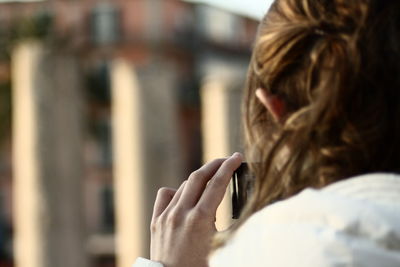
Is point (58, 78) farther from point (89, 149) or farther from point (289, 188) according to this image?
point (89, 149)

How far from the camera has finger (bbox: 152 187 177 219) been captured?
2.12 m

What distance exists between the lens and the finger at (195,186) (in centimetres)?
202

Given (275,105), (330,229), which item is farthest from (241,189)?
(330,229)

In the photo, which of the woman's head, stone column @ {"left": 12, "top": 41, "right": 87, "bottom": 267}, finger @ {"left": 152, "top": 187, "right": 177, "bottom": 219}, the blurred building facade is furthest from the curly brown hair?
the blurred building facade

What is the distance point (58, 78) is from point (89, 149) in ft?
104

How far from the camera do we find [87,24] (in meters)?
49.6

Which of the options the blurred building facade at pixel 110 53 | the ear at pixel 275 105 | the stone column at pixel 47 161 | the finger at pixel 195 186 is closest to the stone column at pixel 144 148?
the stone column at pixel 47 161

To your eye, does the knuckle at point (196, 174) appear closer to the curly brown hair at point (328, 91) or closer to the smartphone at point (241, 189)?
the smartphone at point (241, 189)

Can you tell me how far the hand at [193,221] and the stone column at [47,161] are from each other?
12.3 meters

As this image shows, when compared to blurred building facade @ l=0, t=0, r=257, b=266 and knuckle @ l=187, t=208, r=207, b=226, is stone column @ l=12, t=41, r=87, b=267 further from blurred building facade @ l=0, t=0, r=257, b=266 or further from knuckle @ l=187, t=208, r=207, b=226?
blurred building facade @ l=0, t=0, r=257, b=266

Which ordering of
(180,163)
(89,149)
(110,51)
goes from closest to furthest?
(180,163) < (89,149) < (110,51)

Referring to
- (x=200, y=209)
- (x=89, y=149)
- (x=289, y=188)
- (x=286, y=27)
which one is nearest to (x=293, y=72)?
(x=286, y=27)

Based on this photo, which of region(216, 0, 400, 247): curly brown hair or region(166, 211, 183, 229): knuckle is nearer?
region(216, 0, 400, 247): curly brown hair

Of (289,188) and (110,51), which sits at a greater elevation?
(289,188)
